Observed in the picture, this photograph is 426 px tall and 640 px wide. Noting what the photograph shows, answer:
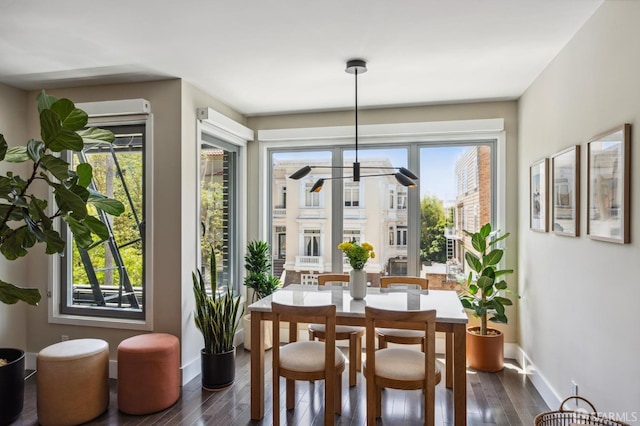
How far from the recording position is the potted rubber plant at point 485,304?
3.81 metres

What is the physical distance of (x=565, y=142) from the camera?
285 centimetres

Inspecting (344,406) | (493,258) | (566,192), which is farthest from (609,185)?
(344,406)

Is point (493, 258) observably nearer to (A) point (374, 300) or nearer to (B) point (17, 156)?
(A) point (374, 300)

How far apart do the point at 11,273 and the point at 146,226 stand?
1330 mm

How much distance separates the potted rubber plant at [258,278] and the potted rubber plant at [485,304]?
198 centimetres

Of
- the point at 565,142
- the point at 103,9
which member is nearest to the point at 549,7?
the point at 565,142

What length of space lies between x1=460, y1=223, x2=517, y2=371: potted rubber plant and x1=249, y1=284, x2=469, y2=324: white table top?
24.7 inches

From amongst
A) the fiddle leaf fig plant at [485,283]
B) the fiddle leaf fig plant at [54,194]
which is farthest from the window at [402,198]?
the fiddle leaf fig plant at [54,194]

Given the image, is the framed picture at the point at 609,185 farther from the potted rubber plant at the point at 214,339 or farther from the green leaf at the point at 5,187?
the green leaf at the point at 5,187

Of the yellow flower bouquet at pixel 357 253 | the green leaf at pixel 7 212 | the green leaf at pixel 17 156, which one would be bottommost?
the yellow flower bouquet at pixel 357 253

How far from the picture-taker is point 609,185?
219 cm

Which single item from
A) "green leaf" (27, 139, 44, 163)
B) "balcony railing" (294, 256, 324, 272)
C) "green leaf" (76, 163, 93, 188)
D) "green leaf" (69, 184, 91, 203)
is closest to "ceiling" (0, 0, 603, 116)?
"green leaf" (27, 139, 44, 163)

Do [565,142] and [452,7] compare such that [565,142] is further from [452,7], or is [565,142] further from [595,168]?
[452,7]

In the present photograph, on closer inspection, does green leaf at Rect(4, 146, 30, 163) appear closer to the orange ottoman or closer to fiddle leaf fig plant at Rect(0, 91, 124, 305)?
fiddle leaf fig plant at Rect(0, 91, 124, 305)
